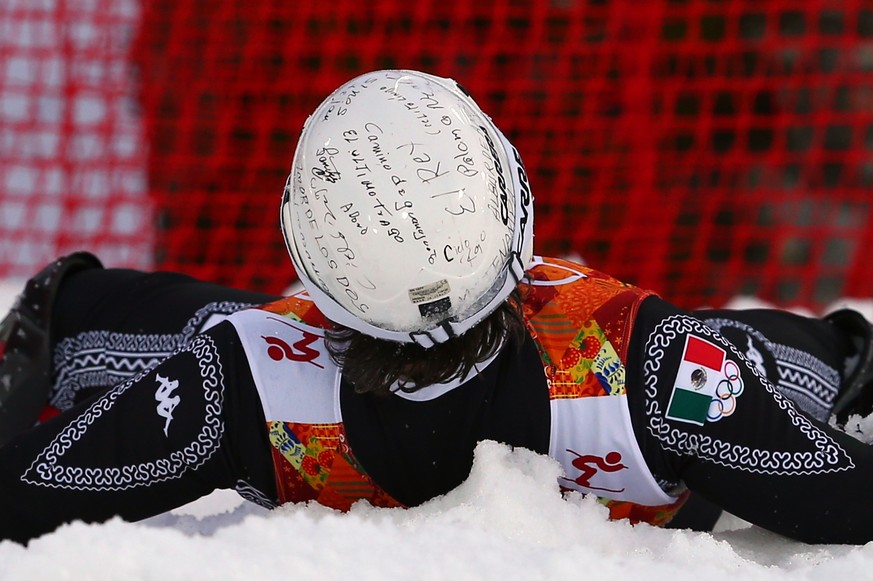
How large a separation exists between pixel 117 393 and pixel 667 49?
7.52 ft

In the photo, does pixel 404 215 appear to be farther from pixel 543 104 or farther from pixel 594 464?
pixel 543 104

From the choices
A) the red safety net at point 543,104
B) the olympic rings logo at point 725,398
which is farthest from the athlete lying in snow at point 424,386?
the red safety net at point 543,104

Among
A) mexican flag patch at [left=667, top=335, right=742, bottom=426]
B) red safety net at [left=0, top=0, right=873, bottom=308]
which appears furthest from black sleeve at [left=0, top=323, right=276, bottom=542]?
red safety net at [left=0, top=0, right=873, bottom=308]

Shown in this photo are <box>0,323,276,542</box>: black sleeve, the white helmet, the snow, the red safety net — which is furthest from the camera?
the red safety net

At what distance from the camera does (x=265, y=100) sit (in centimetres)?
337

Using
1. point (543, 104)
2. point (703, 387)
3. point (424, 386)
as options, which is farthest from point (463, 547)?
point (543, 104)

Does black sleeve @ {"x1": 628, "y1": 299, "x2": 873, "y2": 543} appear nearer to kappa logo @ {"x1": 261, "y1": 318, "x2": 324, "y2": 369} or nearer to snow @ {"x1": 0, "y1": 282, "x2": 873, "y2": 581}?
snow @ {"x1": 0, "y1": 282, "x2": 873, "y2": 581}

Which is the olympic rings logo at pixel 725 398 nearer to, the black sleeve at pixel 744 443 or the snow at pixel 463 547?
the black sleeve at pixel 744 443

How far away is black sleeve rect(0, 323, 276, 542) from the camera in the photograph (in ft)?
4.29

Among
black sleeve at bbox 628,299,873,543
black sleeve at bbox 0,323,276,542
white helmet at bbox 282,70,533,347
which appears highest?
white helmet at bbox 282,70,533,347

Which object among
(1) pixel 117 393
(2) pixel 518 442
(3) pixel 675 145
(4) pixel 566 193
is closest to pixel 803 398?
(2) pixel 518 442

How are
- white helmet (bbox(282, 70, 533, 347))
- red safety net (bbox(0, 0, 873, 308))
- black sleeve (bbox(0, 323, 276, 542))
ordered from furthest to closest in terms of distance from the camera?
red safety net (bbox(0, 0, 873, 308)), black sleeve (bbox(0, 323, 276, 542)), white helmet (bbox(282, 70, 533, 347))

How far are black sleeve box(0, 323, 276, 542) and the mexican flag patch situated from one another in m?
0.50

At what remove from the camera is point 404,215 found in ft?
3.90
